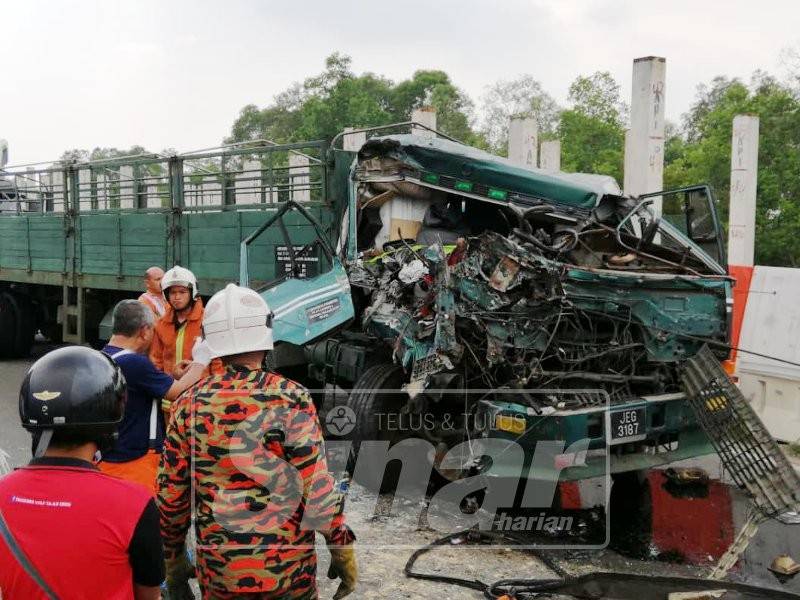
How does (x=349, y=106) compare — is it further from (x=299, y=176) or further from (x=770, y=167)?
(x=299, y=176)

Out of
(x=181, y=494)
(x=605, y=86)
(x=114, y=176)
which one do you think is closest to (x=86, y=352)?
(x=181, y=494)

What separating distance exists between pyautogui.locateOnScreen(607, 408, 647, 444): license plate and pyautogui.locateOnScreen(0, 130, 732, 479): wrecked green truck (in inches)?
0.5

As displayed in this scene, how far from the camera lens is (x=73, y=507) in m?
1.77

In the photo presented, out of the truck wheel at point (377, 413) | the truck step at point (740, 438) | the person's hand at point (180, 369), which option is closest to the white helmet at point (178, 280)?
the person's hand at point (180, 369)

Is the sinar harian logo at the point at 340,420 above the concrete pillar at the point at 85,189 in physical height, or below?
below

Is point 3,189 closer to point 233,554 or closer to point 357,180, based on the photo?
point 357,180

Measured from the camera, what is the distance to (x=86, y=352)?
1919 mm

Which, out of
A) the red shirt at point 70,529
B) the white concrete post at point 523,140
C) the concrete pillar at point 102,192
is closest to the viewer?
the red shirt at point 70,529

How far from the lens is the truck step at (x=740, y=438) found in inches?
174

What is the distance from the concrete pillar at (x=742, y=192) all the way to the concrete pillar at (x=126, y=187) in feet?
27.8

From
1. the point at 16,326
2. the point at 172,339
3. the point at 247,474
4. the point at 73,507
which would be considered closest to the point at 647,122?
the point at 172,339

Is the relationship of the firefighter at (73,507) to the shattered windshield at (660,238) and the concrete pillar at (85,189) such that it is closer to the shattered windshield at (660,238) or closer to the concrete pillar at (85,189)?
the shattered windshield at (660,238)

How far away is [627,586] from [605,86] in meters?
30.1

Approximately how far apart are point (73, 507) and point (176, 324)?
3359 millimetres
